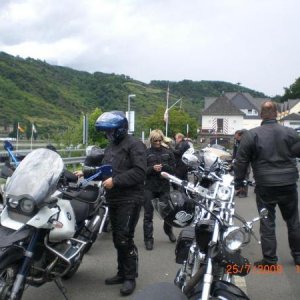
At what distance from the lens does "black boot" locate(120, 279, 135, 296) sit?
498 centimetres

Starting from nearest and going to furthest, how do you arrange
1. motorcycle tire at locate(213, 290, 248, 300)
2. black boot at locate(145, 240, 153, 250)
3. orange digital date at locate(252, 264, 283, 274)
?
motorcycle tire at locate(213, 290, 248, 300), orange digital date at locate(252, 264, 283, 274), black boot at locate(145, 240, 153, 250)

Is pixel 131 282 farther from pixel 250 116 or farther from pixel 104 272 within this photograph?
pixel 250 116

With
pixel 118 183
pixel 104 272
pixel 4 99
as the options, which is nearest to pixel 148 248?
pixel 104 272

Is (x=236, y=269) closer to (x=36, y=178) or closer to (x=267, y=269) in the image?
(x=36, y=178)

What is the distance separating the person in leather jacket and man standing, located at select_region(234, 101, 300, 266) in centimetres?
178

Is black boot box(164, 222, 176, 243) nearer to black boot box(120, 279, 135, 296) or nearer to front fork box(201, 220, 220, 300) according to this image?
black boot box(120, 279, 135, 296)

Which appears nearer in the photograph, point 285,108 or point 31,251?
point 31,251

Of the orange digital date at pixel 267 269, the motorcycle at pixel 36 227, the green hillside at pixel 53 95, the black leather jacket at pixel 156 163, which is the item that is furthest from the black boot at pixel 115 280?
the green hillside at pixel 53 95

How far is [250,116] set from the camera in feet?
326

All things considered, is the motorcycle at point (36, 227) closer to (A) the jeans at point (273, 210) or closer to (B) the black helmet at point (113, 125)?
(B) the black helmet at point (113, 125)

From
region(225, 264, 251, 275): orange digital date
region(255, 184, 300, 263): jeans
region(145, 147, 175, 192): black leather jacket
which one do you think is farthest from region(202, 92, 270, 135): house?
region(225, 264, 251, 275): orange digital date

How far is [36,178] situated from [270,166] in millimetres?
2886

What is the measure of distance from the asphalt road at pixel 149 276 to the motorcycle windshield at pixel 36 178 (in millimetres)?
1529

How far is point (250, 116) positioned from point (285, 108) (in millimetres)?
15727
